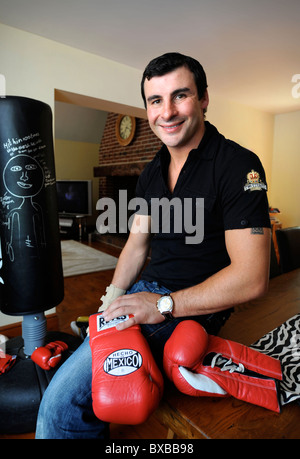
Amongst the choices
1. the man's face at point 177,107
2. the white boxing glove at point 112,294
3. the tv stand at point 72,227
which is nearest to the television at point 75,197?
the tv stand at point 72,227

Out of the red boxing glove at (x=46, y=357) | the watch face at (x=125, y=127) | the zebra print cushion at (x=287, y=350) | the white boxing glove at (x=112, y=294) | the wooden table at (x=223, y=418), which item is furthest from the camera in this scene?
the watch face at (x=125, y=127)

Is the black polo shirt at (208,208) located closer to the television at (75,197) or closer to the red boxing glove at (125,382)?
the red boxing glove at (125,382)

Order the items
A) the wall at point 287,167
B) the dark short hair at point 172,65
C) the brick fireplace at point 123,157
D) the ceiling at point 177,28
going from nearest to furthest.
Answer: the dark short hair at point 172,65 → the ceiling at point 177,28 → the brick fireplace at point 123,157 → the wall at point 287,167

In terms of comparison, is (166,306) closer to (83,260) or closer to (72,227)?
(83,260)

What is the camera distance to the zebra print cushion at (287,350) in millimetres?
748

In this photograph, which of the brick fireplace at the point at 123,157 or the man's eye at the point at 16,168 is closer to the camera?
the man's eye at the point at 16,168

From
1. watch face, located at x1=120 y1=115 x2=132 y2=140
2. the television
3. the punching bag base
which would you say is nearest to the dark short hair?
the punching bag base

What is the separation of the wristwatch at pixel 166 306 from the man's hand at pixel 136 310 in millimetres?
12

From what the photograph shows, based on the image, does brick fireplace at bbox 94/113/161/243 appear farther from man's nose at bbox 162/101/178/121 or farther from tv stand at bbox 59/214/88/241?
man's nose at bbox 162/101/178/121

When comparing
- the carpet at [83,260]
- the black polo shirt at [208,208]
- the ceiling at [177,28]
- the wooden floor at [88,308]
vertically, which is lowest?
the wooden floor at [88,308]

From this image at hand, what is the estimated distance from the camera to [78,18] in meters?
2.15

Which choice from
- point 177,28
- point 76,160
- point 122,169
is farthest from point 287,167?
point 76,160

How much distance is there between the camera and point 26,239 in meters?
1.51
